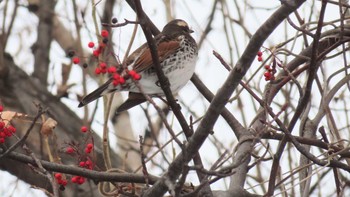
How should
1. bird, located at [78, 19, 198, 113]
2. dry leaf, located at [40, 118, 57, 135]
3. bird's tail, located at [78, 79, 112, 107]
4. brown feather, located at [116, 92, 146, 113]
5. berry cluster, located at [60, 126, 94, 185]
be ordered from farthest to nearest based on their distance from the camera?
1. brown feather, located at [116, 92, 146, 113]
2. bird, located at [78, 19, 198, 113]
3. bird's tail, located at [78, 79, 112, 107]
4. dry leaf, located at [40, 118, 57, 135]
5. berry cluster, located at [60, 126, 94, 185]

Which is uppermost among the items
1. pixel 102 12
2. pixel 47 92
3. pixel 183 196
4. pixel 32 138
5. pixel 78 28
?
pixel 102 12

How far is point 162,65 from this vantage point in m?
4.20

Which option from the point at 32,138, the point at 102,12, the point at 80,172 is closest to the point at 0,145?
the point at 80,172

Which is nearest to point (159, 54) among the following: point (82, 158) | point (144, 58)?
point (144, 58)

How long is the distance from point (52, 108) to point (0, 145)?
2989mm

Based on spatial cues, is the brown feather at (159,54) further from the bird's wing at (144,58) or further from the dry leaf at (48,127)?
the dry leaf at (48,127)

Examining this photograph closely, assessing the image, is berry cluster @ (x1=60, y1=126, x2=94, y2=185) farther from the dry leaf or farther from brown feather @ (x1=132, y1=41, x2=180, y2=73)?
brown feather @ (x1=132, y1=41, x2=180, y2=73)

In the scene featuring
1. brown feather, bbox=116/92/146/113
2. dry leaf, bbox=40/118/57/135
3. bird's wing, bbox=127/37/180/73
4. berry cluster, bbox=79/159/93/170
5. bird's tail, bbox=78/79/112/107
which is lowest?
berry cluster, bbox=79/159/93/170

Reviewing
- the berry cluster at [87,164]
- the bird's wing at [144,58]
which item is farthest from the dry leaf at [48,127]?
the bird's wing at [144,58]

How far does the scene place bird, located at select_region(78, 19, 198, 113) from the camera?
3925 mm

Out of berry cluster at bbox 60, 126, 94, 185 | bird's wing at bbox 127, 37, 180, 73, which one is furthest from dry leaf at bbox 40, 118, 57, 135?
bird's wing at bbox 127, 37, 180, 73

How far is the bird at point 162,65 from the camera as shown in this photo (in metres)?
3.93

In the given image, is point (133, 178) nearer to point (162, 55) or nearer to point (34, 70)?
point (162, 55)

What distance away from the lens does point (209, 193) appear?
3.08 metres
